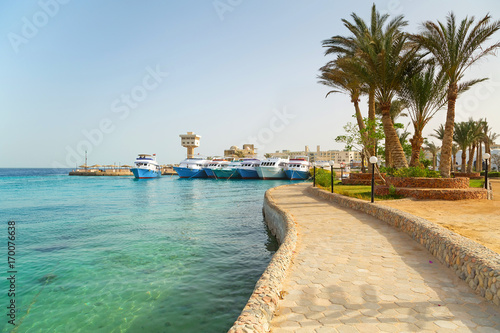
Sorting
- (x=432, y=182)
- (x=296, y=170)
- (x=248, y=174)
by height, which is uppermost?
(x=432, y=182)

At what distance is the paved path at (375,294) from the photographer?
2.88 metres

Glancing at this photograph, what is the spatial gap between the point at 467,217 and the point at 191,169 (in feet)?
182

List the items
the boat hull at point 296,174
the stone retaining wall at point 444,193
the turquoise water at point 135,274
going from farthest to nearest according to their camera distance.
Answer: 1. the boat hull at point 296,174
2. the stone retaining wall at point 444,193
3. the turquoise water at point 135,274

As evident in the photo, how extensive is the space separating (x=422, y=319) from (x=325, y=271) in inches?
57.7

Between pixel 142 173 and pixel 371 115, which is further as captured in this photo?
pixel 142 173

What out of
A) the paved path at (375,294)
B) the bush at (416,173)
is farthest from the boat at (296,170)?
the paved path at (375,294)

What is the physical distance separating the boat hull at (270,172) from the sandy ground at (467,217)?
138 ft

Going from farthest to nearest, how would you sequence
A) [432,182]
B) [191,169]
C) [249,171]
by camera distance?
[191,169] → [249,171] → [432,182]

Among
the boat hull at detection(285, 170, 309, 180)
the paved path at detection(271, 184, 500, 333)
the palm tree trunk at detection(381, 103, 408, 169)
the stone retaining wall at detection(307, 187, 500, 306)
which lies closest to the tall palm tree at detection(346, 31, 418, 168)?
the palm tree trunk at detection(381, 103, 408, 169)

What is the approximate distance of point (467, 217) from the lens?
25.7 ft

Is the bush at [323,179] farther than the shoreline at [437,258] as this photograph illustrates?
Yes

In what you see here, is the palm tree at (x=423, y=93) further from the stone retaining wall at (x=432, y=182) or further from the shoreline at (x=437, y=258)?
the shoreline at (x=437, y=258)

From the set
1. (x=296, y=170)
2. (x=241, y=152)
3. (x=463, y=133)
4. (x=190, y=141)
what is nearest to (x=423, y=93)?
(x=463, y=133)

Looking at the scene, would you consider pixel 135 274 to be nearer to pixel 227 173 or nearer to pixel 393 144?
pixel 393 144
